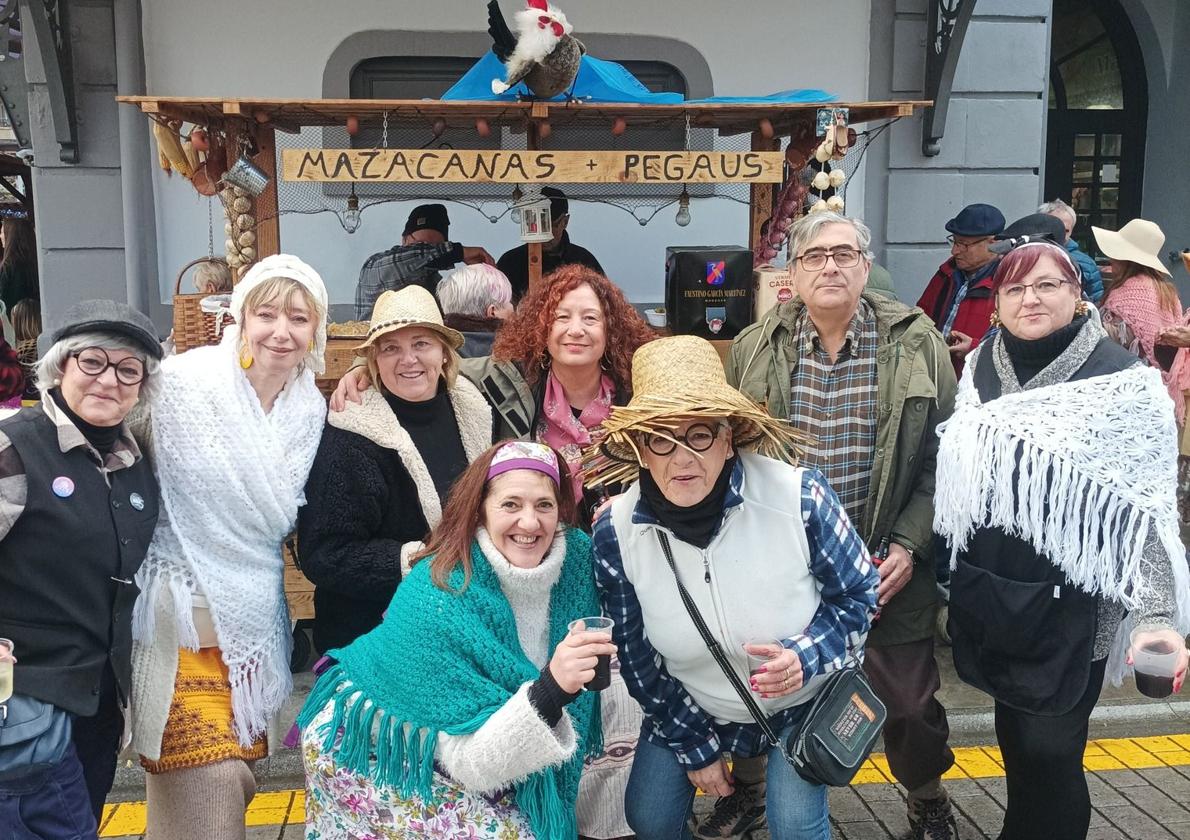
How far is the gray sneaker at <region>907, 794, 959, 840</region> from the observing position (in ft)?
11.1

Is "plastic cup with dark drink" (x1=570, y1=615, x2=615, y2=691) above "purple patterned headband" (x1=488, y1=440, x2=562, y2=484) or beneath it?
beneath

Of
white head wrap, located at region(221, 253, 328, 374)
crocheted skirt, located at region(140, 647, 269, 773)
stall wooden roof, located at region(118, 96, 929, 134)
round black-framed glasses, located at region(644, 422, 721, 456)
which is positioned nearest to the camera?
round black-framed glasses, located at region(644, 422, 721, 456)

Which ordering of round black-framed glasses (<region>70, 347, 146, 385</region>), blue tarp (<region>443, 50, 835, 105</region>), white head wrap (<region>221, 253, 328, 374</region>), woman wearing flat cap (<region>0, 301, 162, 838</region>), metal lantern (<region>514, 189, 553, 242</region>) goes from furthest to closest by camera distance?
blue tarp (<region>443, 50, 835, 105</region>), metal lantern (<region>514, 189, 553, 242</region>), white head wrap (<region>221, 253, 328, 374</region>), round black-framed glasses (<region>70, 347, 146, 385</region>), woman wearing flat cap (<region>0, 301, 162, 838</region>)

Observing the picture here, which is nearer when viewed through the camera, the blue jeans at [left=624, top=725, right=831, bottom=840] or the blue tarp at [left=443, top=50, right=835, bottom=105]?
the blue jeans at [left=624, top=725, right=831, bottom=840]

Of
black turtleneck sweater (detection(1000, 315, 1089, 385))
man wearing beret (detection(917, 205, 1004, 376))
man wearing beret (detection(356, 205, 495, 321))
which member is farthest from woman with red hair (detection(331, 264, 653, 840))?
man wearing beret (detection(917, 205, 1004, 376))

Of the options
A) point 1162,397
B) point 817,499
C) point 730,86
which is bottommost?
point 817,499

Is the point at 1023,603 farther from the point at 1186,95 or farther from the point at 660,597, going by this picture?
the point at 1186,95

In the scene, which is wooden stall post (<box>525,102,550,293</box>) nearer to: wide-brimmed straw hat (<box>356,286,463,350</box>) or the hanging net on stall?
the hanging net on stall

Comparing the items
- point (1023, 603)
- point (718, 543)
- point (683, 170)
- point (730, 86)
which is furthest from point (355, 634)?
point (730, 86)

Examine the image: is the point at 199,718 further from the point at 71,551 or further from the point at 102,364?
the point at 102,364

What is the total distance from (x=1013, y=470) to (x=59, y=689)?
7.98ft

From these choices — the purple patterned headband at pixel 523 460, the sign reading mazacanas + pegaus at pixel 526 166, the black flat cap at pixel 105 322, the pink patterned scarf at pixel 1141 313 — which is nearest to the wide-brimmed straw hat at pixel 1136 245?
the pink patterned scarf at pixel 1141 313

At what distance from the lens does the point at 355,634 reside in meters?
3.03

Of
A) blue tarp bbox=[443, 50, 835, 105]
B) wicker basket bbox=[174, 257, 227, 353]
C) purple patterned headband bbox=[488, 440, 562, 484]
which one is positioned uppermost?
blue tarp bbox=[443, 50, 835, 105]
